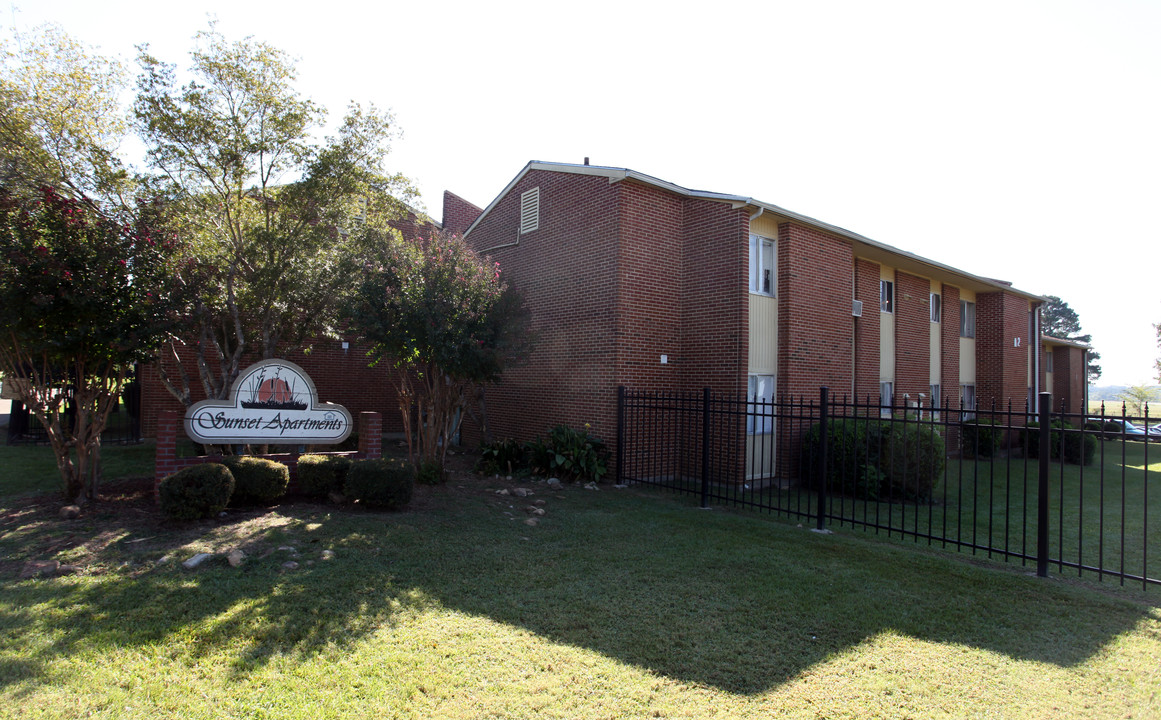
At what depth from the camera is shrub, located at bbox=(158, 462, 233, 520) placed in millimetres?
6688

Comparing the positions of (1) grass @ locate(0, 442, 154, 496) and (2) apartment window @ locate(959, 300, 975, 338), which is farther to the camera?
(2) apartment window @ locate(959, 300, 975, 338)

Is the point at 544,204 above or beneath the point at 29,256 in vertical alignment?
above

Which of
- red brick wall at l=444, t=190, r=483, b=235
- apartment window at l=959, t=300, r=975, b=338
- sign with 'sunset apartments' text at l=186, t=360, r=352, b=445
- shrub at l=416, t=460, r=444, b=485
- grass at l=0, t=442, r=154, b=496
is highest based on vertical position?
red brick wall at l=444, t=190, r=483, b=235

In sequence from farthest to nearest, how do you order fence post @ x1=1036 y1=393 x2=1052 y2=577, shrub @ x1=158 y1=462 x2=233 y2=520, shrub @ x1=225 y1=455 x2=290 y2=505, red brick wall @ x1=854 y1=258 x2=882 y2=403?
red brick wall @ x1=854 y1=258 x2=882 y2=403 < shrub @ x1=225 y1=455 x2=290 y2=505 < shrub @ x1=158 y1=462 x2=233 y2=520 < fence post @ x1=1036 y1=393 x2=1052 y2=577

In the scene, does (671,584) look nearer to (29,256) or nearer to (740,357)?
(740,357)

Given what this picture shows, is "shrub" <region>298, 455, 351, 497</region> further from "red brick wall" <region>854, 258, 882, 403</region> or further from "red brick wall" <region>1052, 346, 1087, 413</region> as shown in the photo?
"red brick wall" <region>1052, 346, 1087, 413</region>

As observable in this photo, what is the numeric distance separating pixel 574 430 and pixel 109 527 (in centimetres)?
735

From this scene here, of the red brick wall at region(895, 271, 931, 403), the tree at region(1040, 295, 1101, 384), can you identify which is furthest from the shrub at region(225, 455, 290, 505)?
the tree at region(1040, 295, 1101, 384)

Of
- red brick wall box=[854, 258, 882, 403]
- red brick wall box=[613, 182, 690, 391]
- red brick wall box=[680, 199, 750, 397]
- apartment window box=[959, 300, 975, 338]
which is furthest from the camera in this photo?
apartment window box=[959, 300, 975, 338]

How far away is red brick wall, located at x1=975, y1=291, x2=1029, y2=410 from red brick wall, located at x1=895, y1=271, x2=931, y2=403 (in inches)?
155

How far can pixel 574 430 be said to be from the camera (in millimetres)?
12102

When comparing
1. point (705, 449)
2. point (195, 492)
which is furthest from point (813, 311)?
point (195, 492)

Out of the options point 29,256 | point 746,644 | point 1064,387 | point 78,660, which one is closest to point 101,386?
point 29,256

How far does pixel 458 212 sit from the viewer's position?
70.8 ft
